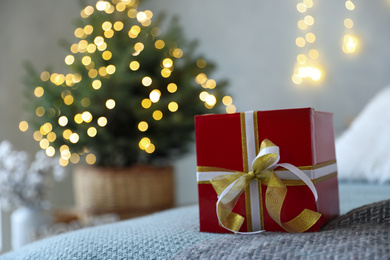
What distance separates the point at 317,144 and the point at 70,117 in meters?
1.40

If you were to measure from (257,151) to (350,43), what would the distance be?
1.56 meters

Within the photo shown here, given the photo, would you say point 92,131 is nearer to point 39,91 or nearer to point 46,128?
point 46,128

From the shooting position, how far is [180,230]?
686mm

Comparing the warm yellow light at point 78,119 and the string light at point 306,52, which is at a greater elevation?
the string light at point 306,52

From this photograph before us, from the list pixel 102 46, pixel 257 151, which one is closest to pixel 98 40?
pixel 102 46

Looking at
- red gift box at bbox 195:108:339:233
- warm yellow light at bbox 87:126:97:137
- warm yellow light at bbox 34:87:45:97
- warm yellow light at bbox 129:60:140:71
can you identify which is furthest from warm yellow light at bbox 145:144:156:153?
red gift box at bbox 195:108:339:233

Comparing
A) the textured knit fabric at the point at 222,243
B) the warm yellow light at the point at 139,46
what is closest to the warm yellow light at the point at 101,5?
the warm yellow light at the point at 139,46

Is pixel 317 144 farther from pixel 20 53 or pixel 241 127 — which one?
pixel 20 53

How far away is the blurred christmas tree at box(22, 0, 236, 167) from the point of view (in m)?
1.82

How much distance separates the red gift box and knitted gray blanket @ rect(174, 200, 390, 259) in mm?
44

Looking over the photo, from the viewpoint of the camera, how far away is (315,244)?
20.1 inches

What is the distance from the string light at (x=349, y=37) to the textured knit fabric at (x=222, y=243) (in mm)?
1507

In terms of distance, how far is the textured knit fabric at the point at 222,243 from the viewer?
0.49m

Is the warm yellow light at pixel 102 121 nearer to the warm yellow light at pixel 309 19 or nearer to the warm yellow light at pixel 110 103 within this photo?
the warm yellow light at pixel 110 103
